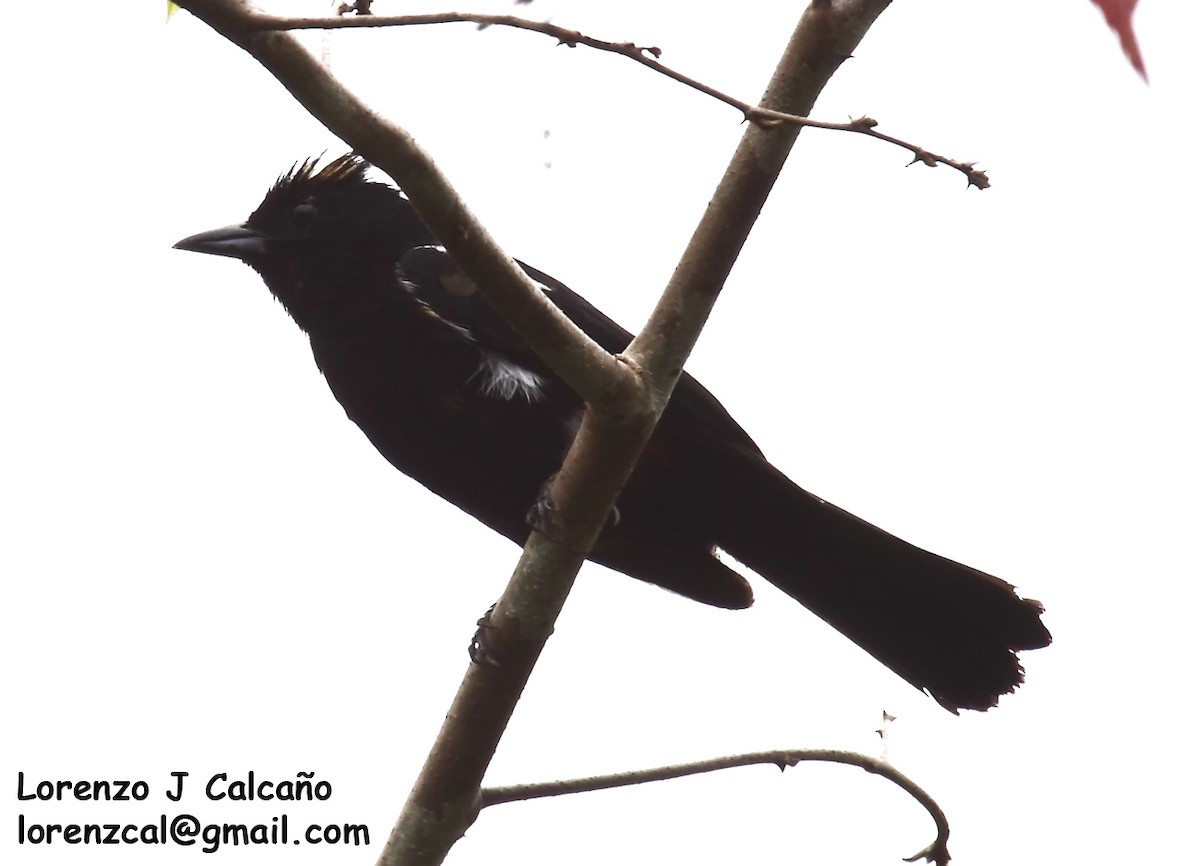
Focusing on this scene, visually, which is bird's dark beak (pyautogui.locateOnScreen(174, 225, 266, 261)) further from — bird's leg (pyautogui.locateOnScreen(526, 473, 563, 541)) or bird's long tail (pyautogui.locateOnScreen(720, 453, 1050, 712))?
bird's leg (pyautogui.locateOnScreen(526, 473, 563, 541))

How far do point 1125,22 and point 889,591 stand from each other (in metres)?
3.16

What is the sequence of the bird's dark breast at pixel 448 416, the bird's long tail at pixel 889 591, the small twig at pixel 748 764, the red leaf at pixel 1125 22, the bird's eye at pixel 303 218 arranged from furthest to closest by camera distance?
1. the bird's eye at pixel 303 218
2. the bird's long tail at pixel 889 591
3. the bird's dark breast at pixel 448 416
4. the small twig at pixel 748 764
5. the red leaf at pixel 1125 22

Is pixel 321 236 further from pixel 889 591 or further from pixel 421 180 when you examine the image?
pixel 421 180

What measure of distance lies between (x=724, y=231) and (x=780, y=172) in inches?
5.6

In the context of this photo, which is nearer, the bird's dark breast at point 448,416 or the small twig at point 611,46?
the small twig at point 611,46

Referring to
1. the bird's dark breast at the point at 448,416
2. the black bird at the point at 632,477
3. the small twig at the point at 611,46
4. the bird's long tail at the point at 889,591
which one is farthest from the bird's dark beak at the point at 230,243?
the small twig at the point at 611,46

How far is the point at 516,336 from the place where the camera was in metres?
3.51

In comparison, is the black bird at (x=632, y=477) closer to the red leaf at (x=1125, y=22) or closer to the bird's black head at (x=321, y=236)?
the bird's black head at (x=321, y=236)

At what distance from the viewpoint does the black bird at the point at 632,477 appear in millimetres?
3561

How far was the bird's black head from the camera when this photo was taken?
3.88 metres


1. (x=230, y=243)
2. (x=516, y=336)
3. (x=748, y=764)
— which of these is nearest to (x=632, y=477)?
(x=516, y=336)

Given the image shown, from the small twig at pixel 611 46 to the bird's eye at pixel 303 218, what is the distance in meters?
2.16

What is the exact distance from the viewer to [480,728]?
269 centimetres

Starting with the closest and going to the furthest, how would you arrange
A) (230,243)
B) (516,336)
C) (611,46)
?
(611,46)
(516,336)
(230,243)
